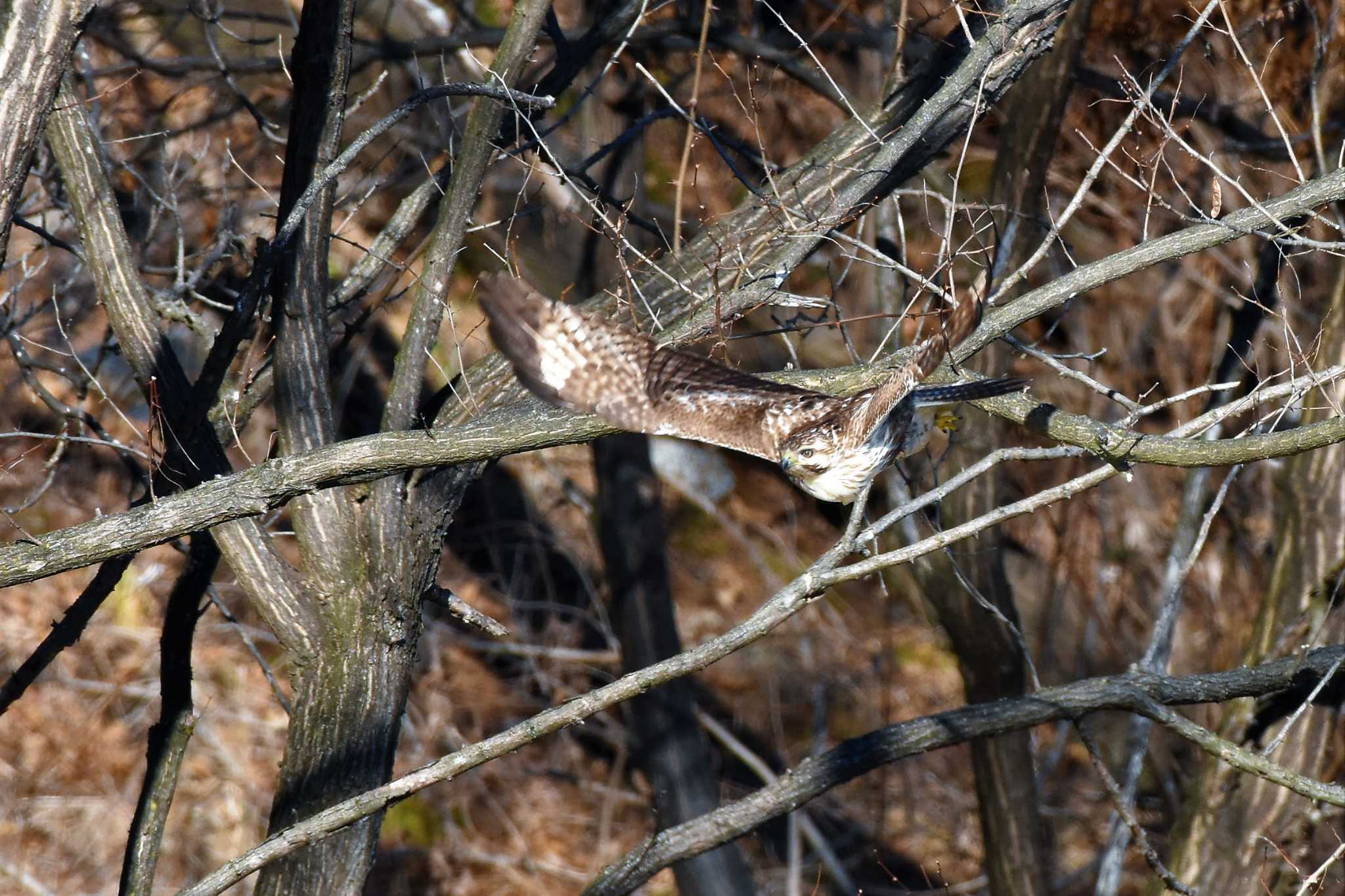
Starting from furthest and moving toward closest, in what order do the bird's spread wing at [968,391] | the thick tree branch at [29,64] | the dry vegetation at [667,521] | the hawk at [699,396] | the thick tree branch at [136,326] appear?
the dry vegetation at [667,521] < the thick tree branch at [136,326] < the hawk at [699,396] < the bird's spread wing at [968,391] < the thick tree branch at [29,64]

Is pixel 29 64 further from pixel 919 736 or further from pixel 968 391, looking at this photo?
pixel 919 736

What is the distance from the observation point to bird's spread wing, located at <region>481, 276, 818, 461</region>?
3.16 meters

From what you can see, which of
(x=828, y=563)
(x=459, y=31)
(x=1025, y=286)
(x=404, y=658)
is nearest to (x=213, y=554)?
(x=404, y=658)

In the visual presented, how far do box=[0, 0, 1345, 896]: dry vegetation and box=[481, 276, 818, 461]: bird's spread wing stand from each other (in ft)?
8.45

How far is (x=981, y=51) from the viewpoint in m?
3.31

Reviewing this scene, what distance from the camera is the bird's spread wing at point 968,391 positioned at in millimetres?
2920

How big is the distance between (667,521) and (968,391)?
6420 millimetres

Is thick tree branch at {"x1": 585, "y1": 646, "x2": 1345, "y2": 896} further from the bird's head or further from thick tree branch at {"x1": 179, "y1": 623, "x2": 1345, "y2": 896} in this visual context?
the bird's head

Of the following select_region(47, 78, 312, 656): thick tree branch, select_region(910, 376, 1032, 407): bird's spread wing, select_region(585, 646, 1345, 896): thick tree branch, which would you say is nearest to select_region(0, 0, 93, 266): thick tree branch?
select_region(47, 78, 312, 656): thick tree branch

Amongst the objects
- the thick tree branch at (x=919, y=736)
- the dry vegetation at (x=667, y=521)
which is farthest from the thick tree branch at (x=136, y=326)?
the dry vegetation at (x=667, y=521)

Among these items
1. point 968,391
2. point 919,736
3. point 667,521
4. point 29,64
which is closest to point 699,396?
point 968,391

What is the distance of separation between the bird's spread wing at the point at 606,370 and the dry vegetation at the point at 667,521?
2577 millimetres

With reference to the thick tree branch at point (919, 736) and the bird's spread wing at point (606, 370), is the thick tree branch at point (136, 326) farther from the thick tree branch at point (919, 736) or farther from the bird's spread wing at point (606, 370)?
the thick tree branch at point (919, 736)

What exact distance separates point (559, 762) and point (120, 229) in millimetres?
5833
